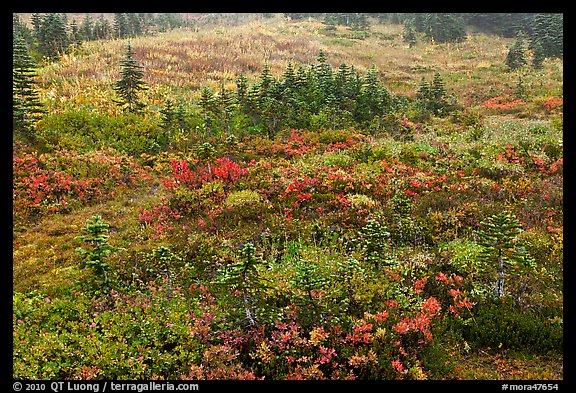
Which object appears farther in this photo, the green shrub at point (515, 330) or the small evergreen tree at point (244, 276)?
the small evergreen tree at point (244, 276)

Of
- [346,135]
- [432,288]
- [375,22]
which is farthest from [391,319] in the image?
[375,22]

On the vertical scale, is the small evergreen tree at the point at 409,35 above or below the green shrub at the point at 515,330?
above

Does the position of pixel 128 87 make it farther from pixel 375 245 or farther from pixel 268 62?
pixel 268 62

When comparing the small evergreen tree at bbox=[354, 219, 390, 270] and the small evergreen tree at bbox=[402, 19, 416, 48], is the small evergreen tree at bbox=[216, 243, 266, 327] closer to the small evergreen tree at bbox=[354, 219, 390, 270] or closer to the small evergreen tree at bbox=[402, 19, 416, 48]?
the small evergreen tree at bbox=[354, 219, 390, 270]

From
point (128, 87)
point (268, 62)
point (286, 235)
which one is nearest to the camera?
point (286, 235)

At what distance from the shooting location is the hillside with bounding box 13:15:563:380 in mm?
7145

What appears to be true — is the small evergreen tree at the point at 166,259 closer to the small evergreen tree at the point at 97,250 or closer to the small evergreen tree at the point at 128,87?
the small evergreen tree at the point at 97,250

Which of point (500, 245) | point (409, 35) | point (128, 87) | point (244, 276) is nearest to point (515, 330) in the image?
point (500, 245)

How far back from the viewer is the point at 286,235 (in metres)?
11.6

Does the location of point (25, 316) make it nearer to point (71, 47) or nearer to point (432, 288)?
point (432, 288)

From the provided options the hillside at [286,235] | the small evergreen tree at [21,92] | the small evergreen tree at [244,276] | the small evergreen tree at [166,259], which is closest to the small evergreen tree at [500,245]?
the hillside at [286,235]

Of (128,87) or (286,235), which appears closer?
(286,235)

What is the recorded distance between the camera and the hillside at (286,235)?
281 inches

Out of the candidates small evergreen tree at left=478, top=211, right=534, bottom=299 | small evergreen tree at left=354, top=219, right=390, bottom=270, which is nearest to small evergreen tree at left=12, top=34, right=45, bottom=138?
small evergreen tree at left=354, top=219, right=390, bottom=270
